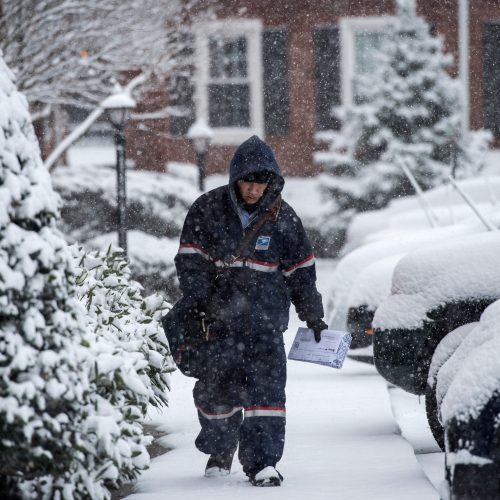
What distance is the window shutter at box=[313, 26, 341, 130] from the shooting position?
25.6 metres

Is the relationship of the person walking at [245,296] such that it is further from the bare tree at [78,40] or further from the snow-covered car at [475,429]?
the bare tree at [78,40]

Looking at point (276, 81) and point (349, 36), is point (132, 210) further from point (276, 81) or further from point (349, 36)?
point (349, 36)

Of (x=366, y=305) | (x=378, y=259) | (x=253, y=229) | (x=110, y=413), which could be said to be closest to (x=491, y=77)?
(x=378, y=259)

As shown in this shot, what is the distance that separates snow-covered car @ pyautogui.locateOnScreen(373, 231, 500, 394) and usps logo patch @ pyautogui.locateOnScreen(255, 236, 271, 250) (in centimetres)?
101

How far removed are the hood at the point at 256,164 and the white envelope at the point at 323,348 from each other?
67 centimetres

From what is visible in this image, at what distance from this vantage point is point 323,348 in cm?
547

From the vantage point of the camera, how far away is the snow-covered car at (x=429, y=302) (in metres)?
5.72

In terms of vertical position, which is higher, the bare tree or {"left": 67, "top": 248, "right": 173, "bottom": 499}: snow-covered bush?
the bare tree

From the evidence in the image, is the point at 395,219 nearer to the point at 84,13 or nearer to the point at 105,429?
the point at 84,13

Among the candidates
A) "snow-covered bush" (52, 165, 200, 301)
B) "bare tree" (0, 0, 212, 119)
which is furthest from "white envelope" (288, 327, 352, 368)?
"snow-covered bush" (52, 165, 200, 301)

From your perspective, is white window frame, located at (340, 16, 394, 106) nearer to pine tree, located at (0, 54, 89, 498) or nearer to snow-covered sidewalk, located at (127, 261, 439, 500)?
snow-covered sidewalk, located at (127, 261, 439, 500)

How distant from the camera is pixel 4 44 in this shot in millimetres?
13016

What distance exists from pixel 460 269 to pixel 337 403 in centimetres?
225

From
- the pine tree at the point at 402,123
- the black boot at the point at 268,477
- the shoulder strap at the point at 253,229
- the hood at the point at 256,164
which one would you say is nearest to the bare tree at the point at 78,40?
the pine tree at the point at 402,123
